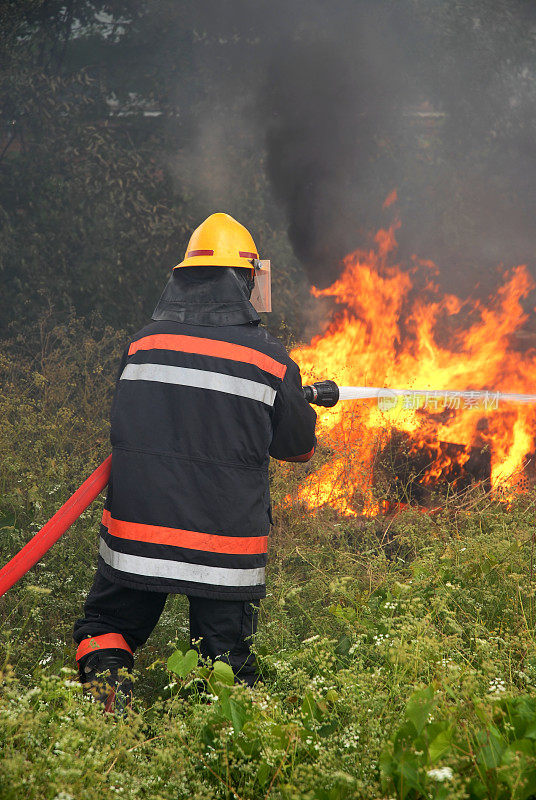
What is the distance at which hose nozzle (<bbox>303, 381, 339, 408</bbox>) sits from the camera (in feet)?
10.6

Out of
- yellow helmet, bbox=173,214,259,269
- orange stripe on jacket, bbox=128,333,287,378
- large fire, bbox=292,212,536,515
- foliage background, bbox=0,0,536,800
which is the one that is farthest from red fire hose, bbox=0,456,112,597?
foliage background, bbox=0,0,536,800

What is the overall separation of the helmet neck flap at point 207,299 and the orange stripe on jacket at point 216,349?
0.11 metres

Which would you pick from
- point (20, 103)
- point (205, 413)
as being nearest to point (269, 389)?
point (205, 413)

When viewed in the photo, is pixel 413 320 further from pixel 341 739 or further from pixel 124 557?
pixel 341 739

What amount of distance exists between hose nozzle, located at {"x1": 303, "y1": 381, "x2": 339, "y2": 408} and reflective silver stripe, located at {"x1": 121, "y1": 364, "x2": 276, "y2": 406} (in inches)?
20.8

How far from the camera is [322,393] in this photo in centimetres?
327

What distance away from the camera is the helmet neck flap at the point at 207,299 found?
110 inches

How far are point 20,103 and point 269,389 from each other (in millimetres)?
6514

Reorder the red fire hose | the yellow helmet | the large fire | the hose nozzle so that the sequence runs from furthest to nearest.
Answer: the large fire
the hose nozzle
the yellow helmet
the red fire hose

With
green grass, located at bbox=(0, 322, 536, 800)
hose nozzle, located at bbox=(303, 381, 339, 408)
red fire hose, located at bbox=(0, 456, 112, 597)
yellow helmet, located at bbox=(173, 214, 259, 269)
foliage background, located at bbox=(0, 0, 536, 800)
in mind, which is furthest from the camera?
foliage background, located at bbox=(0, 0, 536, 800)

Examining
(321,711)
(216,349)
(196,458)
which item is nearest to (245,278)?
(216,349)

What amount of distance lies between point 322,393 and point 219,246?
2.87ft

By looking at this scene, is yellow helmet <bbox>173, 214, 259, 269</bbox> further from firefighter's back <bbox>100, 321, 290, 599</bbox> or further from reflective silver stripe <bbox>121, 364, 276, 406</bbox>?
reflective silver stripe <bbox>121, 364, 276, 406</bbox>

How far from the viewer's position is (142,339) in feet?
9.27
